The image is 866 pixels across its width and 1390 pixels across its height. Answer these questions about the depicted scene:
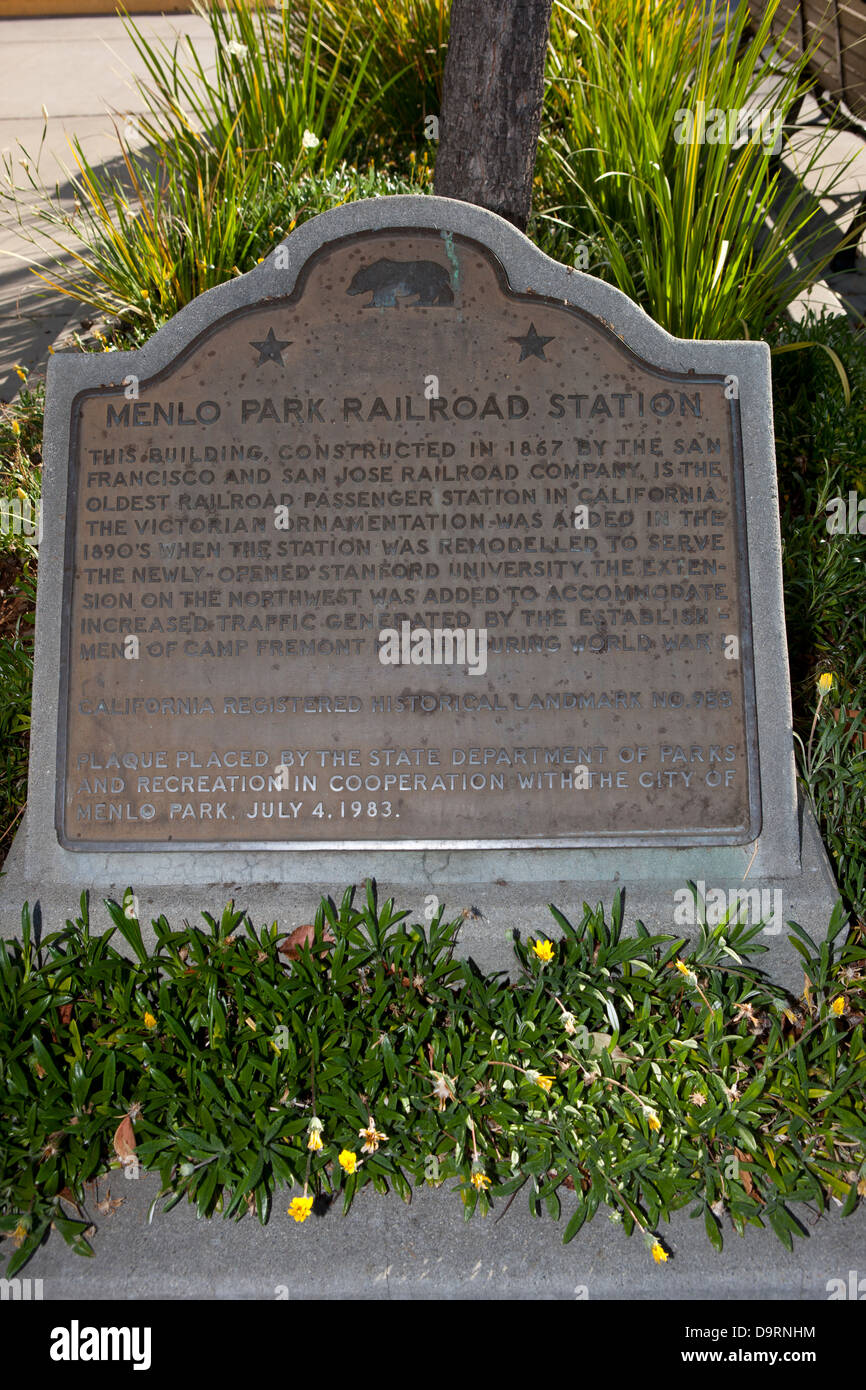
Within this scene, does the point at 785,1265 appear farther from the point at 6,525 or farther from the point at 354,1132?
the point at 6,525

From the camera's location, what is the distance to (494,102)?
12.6 feet

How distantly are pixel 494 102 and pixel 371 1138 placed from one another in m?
3.83

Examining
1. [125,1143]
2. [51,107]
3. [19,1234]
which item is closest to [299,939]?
[125,1143]

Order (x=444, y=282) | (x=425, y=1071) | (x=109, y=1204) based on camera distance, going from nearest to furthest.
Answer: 1. (x=109, y=1204)
2. (x=425, y=1071)
3. (x=444, y=282)

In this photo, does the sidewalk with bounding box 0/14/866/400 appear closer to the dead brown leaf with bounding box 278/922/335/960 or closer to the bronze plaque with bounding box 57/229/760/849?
the bronze plaque with bounding box 57/229/760/849

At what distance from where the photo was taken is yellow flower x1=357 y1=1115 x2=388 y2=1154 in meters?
2.09

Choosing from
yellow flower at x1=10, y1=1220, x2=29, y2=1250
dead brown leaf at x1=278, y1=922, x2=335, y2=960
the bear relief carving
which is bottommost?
yellow flower at x1=10, y1=1220, x2=29, y2=1250

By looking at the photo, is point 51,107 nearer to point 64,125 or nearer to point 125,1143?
point 64,125

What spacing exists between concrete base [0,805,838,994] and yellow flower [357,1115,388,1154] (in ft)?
1.68

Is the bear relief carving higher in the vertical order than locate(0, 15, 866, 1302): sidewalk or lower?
higher

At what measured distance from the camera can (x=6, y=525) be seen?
3793 mm

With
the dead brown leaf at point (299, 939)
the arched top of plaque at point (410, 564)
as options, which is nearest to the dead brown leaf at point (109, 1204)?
the dead brown leaf at point (299, 939)

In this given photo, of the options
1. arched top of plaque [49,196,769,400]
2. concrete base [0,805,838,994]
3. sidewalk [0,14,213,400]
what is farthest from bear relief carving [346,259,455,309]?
sidewalk [0,14,213,400]

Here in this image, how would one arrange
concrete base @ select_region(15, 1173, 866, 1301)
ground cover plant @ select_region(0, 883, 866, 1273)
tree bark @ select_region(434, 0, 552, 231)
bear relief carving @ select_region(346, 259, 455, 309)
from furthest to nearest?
tree bark @ select_region(434, 0, 552, 231)
bear relief carving @ select_region(346, 259, 455, 309)
ground cover plant @ select_region(0, 883, 866, 1273)
concrete base @ select_region(15, 1173, 866, 1301)
